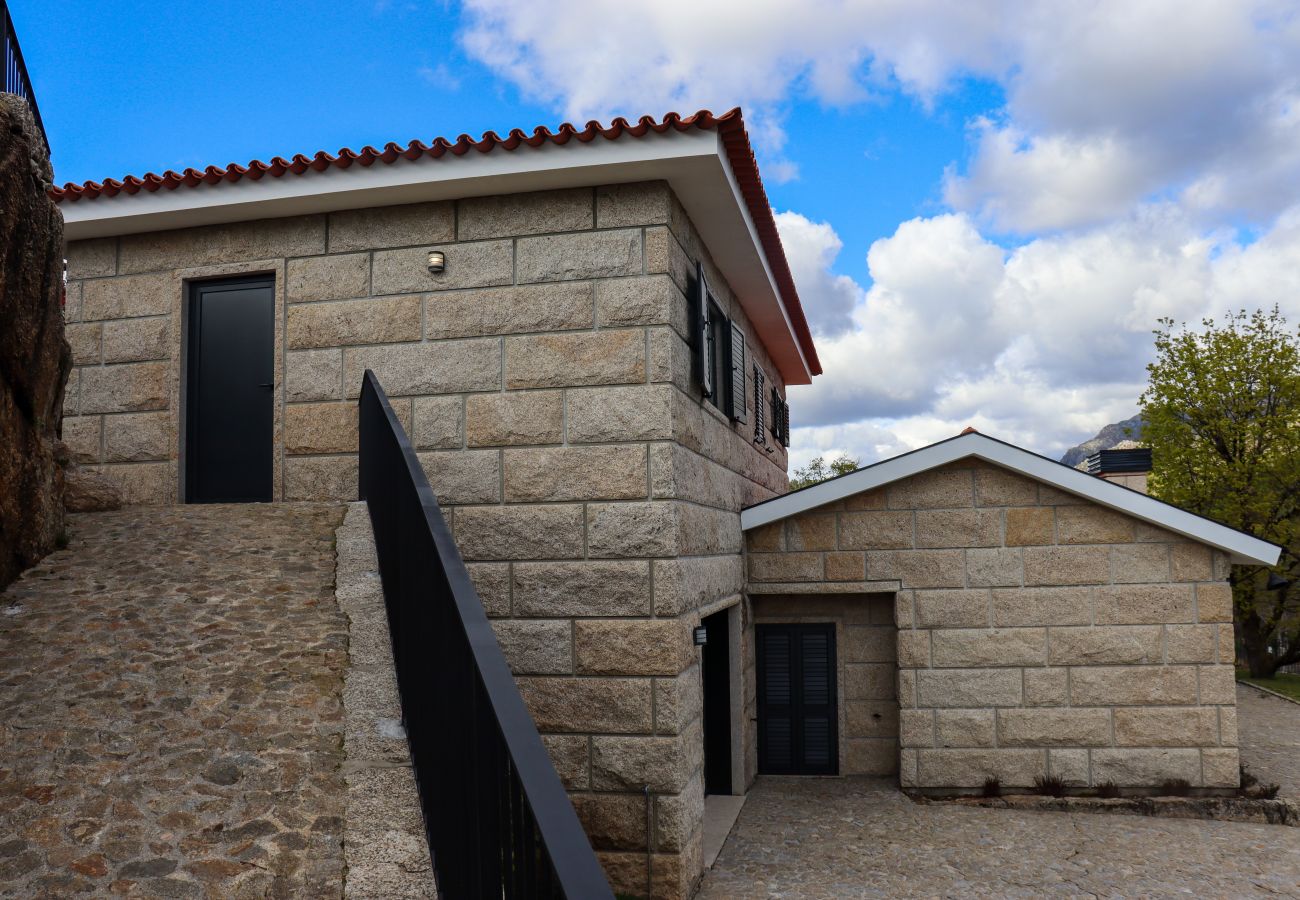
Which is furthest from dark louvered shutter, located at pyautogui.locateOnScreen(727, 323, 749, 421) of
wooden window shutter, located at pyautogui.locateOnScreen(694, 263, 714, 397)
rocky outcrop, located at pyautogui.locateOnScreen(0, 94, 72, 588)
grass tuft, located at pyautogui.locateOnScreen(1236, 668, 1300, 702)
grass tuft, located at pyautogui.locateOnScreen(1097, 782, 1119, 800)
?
grass tuft, located at pyautogui.locateOnScreen(1236, 668, 1300, 702)

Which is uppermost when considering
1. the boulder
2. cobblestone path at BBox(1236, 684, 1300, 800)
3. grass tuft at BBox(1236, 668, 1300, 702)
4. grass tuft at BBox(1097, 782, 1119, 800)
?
the boulder

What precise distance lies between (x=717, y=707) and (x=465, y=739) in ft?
22.5

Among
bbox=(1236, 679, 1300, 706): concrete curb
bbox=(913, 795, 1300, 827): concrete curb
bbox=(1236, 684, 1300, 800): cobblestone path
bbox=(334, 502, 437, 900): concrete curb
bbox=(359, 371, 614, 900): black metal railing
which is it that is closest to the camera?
bbox=(359, 371, 614, 900): black metal railing

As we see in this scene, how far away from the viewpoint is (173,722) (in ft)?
13.0

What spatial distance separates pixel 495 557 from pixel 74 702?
3027 millimetres

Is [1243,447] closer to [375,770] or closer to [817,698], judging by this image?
[817,698]

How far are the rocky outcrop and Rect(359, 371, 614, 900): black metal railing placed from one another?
2.18m

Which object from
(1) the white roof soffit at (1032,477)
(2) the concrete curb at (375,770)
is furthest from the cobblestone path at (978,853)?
(2) the concrete curb at (375,770)

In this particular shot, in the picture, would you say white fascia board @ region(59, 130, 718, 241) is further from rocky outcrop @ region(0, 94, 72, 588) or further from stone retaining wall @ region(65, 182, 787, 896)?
rocky outcrop @ region(0, 94, 72, 588)

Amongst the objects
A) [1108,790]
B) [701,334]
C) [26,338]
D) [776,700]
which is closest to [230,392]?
[26,338]

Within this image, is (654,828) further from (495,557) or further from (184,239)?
(184,239)

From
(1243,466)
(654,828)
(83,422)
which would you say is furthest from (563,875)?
(1243,466)

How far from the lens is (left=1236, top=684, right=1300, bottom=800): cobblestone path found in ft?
31.6

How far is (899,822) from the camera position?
8.17 meters
